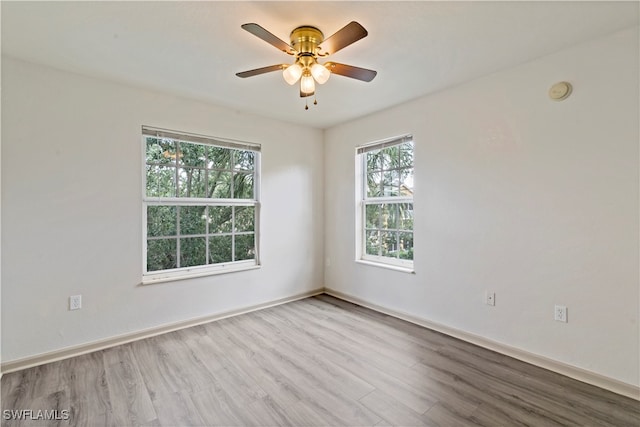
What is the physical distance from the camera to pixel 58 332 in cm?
250

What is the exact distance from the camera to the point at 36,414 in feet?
5.98

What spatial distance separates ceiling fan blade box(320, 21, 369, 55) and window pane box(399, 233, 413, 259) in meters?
2.18

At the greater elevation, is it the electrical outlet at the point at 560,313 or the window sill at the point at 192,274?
the window sill at the point at 192,274

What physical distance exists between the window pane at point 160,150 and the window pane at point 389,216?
7.98 ft

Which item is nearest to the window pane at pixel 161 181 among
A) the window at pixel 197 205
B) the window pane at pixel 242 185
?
the window at pixel 197 205

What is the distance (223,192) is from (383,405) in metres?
2.64

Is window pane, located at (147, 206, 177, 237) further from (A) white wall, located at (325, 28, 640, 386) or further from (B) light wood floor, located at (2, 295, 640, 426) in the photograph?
(A) white wall, located at (325, 28, 640, 386)

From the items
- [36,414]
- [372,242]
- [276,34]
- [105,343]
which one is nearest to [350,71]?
[276,34]

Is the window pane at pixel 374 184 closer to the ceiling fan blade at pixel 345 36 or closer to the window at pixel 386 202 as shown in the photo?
the window at pixel 386 202

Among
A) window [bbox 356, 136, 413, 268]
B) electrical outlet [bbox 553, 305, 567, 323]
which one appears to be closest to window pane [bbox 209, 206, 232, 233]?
window [bbox 356, 136, 413, 268]

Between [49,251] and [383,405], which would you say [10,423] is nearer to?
[49,251]

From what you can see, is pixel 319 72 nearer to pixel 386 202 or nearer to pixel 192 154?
pixel 192 154

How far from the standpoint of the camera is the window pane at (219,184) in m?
3.41

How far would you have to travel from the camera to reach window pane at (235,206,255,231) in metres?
A: 3.63
